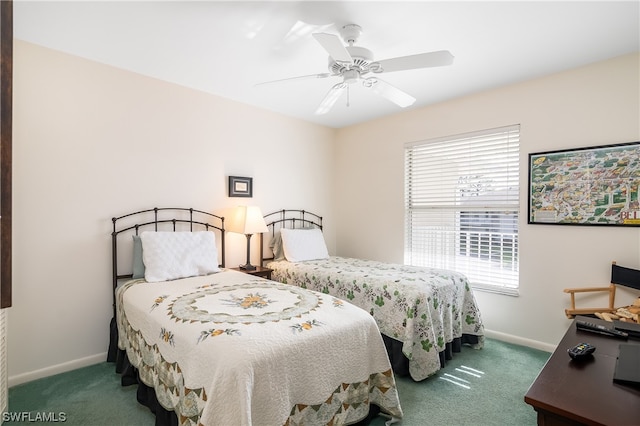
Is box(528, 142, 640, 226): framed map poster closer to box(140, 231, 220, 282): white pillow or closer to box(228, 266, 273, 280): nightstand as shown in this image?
box(228, 266, 273, 280): nightstand

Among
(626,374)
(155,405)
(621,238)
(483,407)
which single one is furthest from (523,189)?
(155,405)

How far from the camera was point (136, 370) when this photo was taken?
231 centimetres

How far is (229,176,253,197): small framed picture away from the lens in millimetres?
3553

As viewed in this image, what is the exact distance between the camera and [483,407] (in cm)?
212

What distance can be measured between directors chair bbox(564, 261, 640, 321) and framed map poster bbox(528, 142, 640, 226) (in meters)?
0.38

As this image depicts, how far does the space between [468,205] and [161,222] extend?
3.11 metres

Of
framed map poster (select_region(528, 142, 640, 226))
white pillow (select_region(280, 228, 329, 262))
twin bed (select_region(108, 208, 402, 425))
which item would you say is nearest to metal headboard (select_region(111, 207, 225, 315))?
twin bed (select_region(108, 208, 402, 425))

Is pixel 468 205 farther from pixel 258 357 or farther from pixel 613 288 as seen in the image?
pixel 258 357

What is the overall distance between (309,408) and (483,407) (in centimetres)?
128

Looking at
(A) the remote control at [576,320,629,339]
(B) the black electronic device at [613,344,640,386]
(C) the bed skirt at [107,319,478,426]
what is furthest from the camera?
(C) the bed skirt at [107,319,478,426]

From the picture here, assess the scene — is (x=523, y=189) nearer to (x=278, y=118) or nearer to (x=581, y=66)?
(x=581, y=66)

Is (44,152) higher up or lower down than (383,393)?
higher up

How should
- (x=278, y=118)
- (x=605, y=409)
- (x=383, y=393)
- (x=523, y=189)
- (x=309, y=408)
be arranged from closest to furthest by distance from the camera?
1. (x=605, y=409)
2. (x=309, y=408)
3. (x=383, y=393)
4. (x=523, y=189)
5. (x=278, y=118)

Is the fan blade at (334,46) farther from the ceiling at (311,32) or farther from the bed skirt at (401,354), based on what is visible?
the bed skirt at (401,354)
